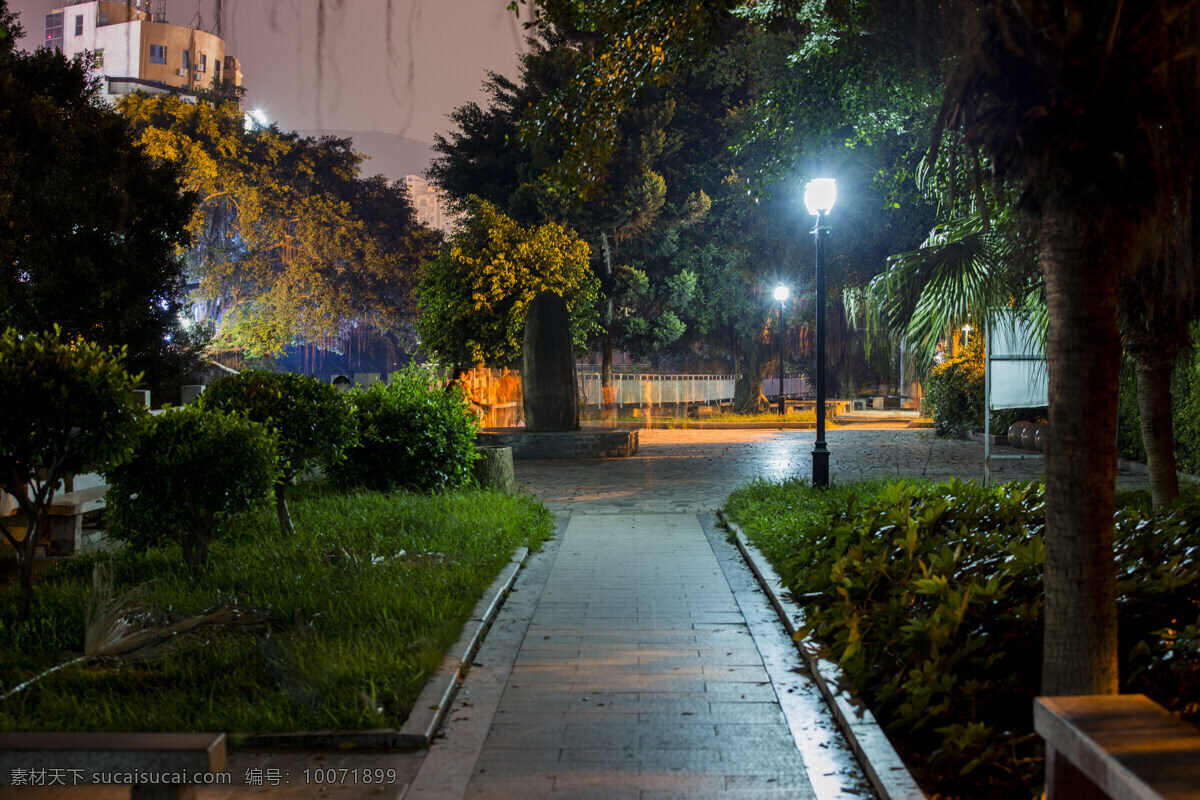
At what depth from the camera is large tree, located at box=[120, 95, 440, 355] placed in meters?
35.4

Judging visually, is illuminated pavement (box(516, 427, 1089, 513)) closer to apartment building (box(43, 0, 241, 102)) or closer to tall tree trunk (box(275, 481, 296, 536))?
tall tree trunk (box(275, 481, 296, 536))

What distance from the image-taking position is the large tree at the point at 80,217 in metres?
16.6

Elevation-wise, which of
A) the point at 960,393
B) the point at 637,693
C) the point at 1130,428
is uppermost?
the point at 960,393

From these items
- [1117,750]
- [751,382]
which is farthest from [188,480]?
[751,382]

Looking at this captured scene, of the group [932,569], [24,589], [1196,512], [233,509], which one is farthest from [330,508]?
[1196,512]

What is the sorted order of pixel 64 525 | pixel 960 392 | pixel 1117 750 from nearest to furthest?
pixel 1117 750 < pixel 64 525 < pixel 960 392

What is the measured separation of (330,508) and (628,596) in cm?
400

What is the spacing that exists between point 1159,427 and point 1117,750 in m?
5.31

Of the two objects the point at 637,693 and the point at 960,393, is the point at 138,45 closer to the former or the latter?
the point at 960,393

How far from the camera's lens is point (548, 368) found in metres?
18.8

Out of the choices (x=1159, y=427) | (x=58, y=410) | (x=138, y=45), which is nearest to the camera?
(x=58, y=410)

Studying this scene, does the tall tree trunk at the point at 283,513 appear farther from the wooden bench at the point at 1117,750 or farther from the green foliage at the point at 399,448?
the wooden bench at the point at 1117,750

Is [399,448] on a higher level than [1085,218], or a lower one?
lower

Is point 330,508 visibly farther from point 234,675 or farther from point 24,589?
point 234,675
